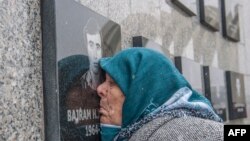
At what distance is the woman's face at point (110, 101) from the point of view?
184cm

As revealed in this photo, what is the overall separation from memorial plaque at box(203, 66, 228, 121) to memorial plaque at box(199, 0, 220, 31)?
54 cm

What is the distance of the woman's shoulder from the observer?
1535 millimetres

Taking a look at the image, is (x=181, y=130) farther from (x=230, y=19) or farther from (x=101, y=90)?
(x=230, y=19)

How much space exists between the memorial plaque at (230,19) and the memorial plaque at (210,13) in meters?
0.40

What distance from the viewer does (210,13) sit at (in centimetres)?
524

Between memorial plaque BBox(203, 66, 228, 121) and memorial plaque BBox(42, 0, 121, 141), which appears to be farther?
memorial plaque BBox(203, 66, 228, 121)

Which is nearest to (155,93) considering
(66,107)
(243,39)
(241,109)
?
(66,107)

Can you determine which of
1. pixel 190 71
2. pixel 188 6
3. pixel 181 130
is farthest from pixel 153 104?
pixel 188 6

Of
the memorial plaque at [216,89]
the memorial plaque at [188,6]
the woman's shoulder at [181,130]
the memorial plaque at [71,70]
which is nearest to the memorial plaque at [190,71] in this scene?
the memorial plaque at [216,89]

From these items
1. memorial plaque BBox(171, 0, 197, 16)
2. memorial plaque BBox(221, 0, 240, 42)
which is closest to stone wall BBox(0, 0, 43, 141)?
memorial plaque BBox(171, 0, 197, 16)

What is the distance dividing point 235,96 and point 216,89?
99 centimetres

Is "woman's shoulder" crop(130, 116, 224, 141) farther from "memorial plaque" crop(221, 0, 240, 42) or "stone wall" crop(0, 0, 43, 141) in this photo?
"memorial plaque" crop(221, 0, 240, 42)

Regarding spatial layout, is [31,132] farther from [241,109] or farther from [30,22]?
[241,109]

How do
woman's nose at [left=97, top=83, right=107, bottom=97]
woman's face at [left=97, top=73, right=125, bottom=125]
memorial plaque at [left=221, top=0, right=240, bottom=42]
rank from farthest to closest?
memorial plaque at [left=221, top=0, right=240, bottom=42], woman's nose at [left=97, top=83, right=107, bottom=97], woman's face at [left=97, top=73, right=125, bottom=125]
